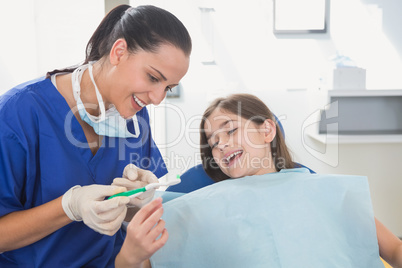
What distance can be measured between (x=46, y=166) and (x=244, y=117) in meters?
0.73

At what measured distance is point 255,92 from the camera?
9.71 ft

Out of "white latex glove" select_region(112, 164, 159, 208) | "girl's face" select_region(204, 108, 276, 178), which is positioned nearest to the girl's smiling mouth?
"girl's face" select_region(204, 108, 276, 178)

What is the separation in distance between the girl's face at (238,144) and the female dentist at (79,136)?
37 centimetres

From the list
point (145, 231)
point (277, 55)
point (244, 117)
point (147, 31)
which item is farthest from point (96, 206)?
point (277, 55)

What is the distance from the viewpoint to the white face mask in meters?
1.00

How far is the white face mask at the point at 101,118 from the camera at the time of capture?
1.00m

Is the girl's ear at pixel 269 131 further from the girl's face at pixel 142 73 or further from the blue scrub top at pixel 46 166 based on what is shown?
the blue scrub top at pixel 46 166

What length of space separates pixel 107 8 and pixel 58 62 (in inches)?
17.7

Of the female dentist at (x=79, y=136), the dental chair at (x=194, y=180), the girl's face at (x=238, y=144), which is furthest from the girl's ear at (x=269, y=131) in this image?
the female dentist at (x=79, y=136)

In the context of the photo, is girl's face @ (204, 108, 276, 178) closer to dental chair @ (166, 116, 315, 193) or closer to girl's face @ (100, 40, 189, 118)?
dental chair @ (166, 116, 315, 193)

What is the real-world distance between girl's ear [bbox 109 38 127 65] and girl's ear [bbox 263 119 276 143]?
67 cm

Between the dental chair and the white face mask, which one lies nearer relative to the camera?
the white face mask

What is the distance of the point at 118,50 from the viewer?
0.95 m

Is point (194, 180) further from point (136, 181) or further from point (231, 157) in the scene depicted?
point (136, 181)
